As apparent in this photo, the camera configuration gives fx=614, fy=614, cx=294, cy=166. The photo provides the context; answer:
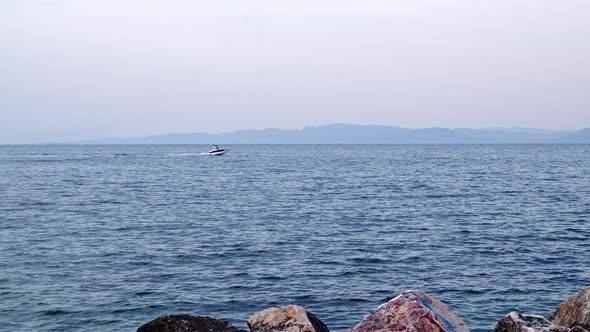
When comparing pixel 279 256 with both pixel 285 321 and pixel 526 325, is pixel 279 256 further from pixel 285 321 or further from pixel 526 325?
pixel 526 325

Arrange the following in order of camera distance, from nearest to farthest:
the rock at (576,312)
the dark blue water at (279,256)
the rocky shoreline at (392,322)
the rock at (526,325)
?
the rock at (526,325)
the rocky shoreline at (392,322)
the rock at (576,312)
the dark blue water at (279,256)

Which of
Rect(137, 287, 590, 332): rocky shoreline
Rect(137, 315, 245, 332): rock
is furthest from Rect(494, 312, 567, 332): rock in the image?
Rect(137, 315, 245, 332): rock

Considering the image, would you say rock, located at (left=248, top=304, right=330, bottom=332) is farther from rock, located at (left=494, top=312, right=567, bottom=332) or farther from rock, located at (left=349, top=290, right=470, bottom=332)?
rock, located at (left=494, top=312, right=567, bottom=332)

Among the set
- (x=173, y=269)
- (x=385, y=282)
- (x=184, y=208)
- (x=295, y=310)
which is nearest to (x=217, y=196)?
(x=184, y=208)

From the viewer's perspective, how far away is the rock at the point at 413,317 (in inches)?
401

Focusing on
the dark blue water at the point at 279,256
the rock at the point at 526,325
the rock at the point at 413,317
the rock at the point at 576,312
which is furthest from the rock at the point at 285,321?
the dark blue water at the point at 279,256

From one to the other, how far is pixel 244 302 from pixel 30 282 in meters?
7.87

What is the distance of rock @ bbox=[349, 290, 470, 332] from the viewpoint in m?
10.2

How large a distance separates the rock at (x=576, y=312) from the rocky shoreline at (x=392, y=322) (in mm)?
72

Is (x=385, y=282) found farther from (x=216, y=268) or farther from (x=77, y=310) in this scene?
(x=77, y=310)

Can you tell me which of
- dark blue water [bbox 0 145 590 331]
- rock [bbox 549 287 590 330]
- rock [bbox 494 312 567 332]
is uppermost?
rock [bbox 494 312 567 332]

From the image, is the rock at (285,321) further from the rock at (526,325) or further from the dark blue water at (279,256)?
the dark blue water at (279,256)

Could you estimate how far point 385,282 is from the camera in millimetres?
20094

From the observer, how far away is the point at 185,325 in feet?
32.7
